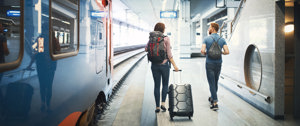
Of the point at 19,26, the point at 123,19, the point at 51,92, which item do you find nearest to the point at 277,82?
the point at 51,92

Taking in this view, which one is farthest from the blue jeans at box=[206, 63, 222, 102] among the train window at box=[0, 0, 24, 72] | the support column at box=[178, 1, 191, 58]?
the support column at box=[178, 1, 191, 58]

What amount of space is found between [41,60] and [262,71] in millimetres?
3765

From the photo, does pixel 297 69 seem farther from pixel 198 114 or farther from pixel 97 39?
pixel 97 39

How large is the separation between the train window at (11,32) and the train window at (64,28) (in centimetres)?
46

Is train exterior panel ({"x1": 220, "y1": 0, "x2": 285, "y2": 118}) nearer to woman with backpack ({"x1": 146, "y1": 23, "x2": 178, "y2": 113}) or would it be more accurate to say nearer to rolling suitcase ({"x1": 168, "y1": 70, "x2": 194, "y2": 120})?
rolling suitcase ({"x1": 168, "y1": 70, "x2": 194, "y2": 120})

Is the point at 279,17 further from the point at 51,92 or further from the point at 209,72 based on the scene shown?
the point at 51,92

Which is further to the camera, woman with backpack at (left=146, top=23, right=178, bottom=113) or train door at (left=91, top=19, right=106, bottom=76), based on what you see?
woman with backpack at (left=146, top=23, right=178, bottom=113)

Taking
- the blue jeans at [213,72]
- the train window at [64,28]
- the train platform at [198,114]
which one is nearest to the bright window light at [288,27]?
the blue jeans at [213,72]

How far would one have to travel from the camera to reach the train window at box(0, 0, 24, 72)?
1401 millimetres

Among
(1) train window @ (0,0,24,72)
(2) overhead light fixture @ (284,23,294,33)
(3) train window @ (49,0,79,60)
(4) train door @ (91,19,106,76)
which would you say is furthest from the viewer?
(2) overhead light fixture @ (284,23,294,33)

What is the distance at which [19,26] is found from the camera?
152 cm

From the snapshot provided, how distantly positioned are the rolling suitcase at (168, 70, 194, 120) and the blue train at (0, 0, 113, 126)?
1.37 metres

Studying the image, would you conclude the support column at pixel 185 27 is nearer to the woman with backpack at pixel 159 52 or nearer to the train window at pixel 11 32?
the woman with backpack at pixel 159 52

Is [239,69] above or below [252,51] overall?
below
